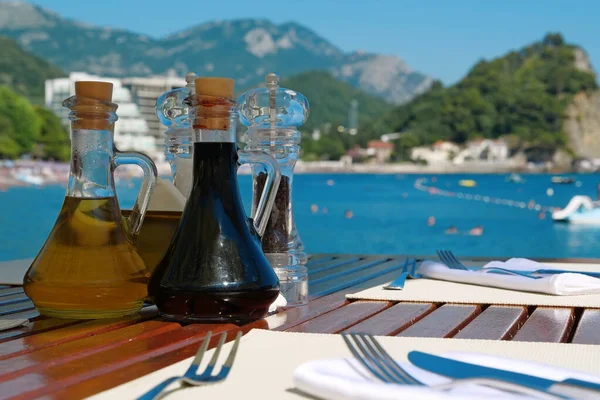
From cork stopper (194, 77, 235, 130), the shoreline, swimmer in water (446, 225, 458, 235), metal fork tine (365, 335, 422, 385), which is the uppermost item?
cork stopper (194, 77, 235, 130)

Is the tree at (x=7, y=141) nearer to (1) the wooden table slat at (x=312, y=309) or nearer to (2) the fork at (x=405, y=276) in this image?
(2) the fork at (x=405, y=276)

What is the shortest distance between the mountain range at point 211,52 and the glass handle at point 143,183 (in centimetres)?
11732

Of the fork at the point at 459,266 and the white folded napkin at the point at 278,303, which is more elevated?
the fork at the point at 459,266

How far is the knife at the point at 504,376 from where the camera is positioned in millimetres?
443

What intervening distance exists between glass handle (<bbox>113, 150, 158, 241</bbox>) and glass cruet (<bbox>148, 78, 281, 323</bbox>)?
7cm

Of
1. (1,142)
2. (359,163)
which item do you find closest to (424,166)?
(359,163)

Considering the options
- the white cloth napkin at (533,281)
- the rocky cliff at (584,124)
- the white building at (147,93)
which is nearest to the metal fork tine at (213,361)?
the white cloth napkin at (533,281)

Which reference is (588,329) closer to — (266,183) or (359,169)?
(266,183)

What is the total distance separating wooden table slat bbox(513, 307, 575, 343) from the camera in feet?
2.34

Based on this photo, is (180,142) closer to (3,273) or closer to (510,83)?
(3,273)

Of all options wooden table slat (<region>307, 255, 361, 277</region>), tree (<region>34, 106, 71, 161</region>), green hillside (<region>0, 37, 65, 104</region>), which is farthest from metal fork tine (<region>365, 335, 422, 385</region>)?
green hillside (<region>0, 37, 65, 104</region>)

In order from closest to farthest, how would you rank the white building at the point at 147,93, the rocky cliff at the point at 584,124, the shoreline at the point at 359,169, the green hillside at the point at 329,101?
1. the shoreline at the point at 359,169
2. the rocky cliff at the point at 584,124
3. the white building at the point at 147,93
4. the green hillside at the point at 329,101

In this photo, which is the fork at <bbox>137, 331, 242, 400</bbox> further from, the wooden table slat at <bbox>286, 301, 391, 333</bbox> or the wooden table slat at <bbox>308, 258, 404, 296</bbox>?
the wooden table slat at <bbox>308, 258, 404, 296</bbox>

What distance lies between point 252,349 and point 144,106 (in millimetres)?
60763
